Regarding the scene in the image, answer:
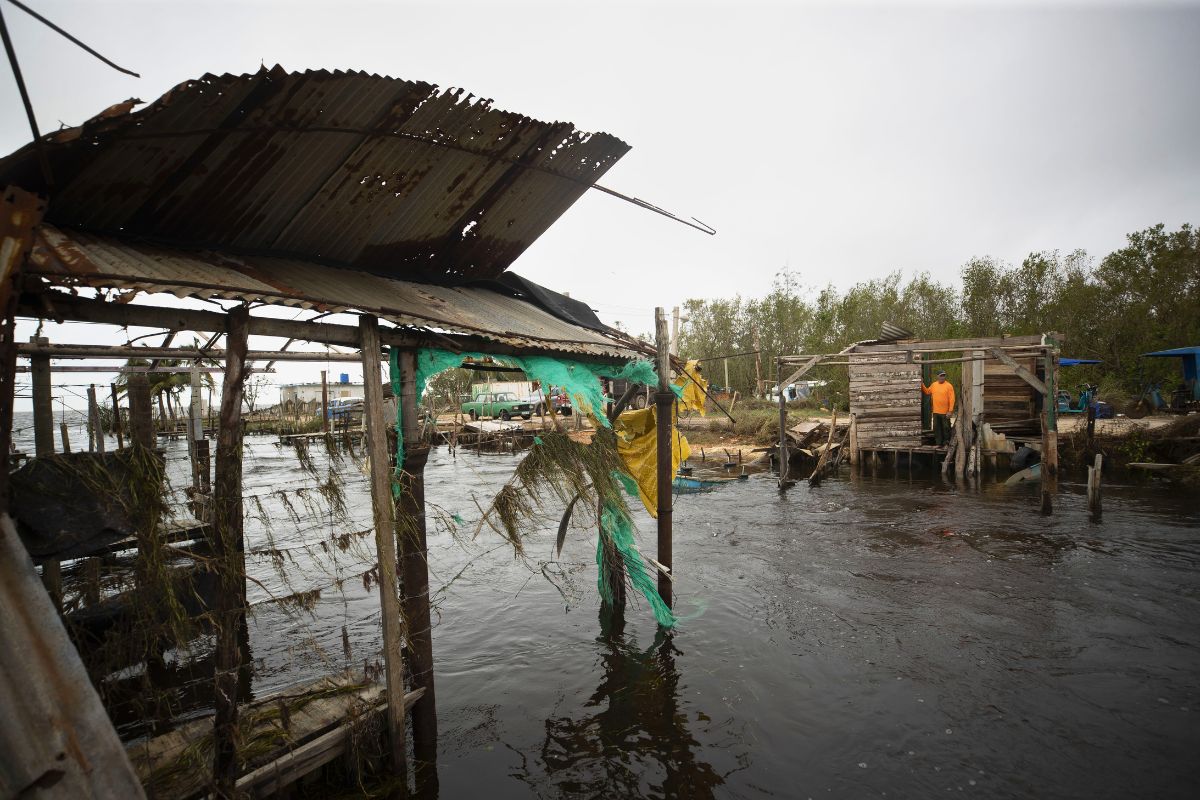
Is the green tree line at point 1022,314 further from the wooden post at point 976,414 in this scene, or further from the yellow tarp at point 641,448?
the yellow tarp at point 641,448

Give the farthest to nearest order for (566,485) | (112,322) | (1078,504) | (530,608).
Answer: (1078,504)
(530,608)
(566,485)
(112,322)

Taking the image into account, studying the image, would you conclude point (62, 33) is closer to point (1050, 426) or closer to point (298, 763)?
point (298, 763)

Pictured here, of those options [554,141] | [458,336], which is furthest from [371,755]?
[554,141]

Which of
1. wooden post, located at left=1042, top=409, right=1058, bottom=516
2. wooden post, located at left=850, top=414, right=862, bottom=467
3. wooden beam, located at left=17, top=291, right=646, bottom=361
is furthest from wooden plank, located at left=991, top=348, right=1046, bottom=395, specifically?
wooden beam, located at left=17, top=291, right=646, bottom=361

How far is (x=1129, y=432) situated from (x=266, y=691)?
20.4 meters

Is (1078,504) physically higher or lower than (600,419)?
lower

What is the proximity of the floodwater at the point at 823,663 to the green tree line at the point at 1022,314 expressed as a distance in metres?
15.5

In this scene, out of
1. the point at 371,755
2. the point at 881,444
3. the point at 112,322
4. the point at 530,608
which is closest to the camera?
the point at 112,322

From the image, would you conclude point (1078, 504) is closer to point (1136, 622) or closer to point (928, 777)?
point (1136, 622)

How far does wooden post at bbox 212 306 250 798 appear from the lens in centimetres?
323

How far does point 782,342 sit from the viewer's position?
36125 mm

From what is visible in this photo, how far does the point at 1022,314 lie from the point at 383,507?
3374cm

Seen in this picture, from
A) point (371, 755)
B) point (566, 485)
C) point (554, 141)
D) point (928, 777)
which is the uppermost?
point (554, 141)

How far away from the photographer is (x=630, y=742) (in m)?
5.32
